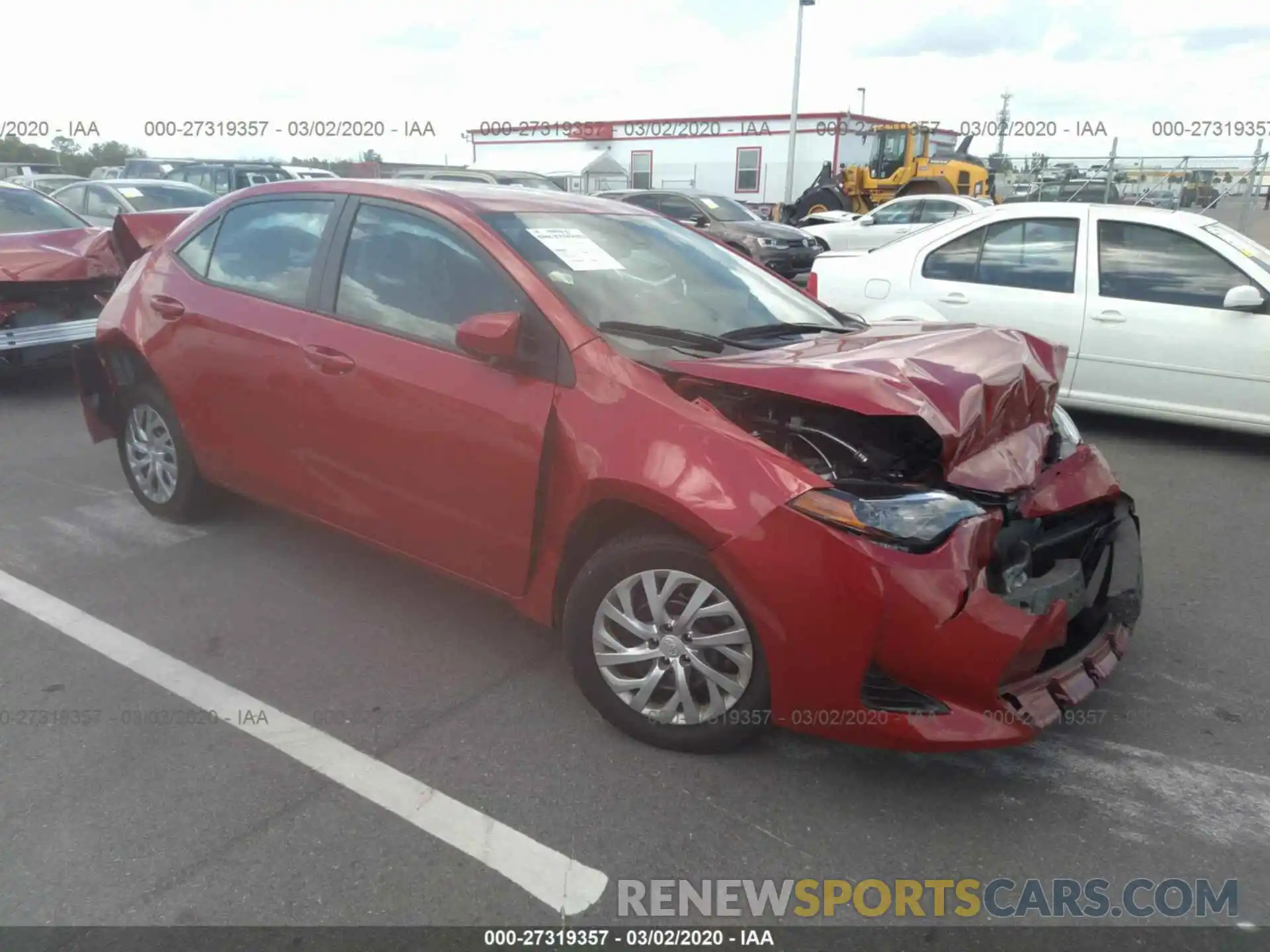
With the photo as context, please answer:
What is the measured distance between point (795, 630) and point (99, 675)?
248cm

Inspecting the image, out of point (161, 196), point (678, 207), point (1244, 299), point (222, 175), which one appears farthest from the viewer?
point (678, 207)

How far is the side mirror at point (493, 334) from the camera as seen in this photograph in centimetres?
298

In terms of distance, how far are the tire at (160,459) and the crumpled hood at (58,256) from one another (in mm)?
2569

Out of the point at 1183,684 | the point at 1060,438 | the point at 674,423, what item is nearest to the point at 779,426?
the point at 674,423

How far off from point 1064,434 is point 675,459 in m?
1.66

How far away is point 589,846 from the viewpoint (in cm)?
256

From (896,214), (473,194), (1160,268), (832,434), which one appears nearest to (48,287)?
(473,194)

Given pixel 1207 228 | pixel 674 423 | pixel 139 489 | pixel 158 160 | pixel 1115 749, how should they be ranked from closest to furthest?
pixel 674 423 < pixel 1115 749 < pixel 139 489 < pixel 1207 228 < pixel 158 160

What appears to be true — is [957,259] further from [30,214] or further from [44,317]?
[30,214]

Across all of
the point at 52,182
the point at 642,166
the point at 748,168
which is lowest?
the point at 52,182

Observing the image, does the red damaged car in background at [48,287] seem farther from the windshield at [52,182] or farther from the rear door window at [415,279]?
the windshield at [52,182]

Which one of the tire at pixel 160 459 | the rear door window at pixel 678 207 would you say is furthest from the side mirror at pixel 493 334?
the rear door window at pixel 678 207

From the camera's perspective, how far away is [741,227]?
604 inches

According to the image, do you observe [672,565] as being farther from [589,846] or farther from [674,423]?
[589,846]
